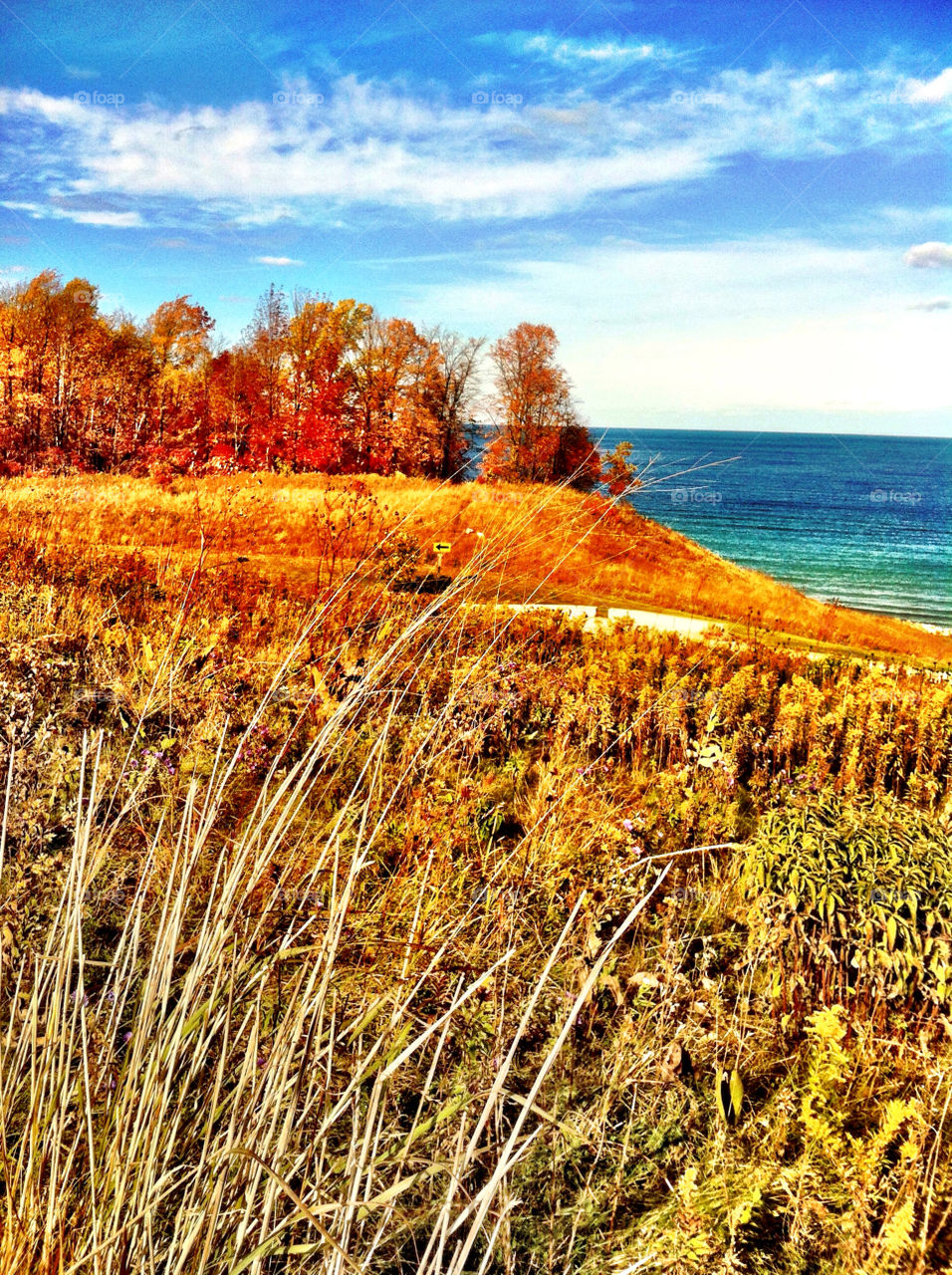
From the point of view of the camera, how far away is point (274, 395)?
99.9 feet

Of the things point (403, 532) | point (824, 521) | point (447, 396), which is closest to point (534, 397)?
point (447, 396)

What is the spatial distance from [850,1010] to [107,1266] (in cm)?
232

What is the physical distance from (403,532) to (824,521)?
66.3 metres

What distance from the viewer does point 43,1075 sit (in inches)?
43.6

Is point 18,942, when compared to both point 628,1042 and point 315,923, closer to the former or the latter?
point 315,923

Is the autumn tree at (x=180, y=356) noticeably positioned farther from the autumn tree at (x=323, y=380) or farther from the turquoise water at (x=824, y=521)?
the turquoise water at (x=824, y=521)

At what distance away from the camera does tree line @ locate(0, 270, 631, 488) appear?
1103 inches

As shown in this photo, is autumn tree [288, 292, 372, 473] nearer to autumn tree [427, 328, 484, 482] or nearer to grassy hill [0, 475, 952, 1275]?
autumn tree [427, 328, 484, 482]

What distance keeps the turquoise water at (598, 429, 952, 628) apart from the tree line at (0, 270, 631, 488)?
5.35 meters

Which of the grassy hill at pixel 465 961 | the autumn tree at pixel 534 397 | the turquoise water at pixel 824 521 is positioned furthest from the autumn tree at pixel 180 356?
the grassy hill at pixel 465 961

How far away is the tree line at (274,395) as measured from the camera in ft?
91.9

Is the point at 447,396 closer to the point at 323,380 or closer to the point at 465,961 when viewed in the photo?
the point at 323,380

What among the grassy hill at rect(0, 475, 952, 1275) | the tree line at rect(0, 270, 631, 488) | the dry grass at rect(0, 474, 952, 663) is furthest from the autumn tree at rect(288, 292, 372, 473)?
the grassy hill at rect(0, 475, 952, 1275)

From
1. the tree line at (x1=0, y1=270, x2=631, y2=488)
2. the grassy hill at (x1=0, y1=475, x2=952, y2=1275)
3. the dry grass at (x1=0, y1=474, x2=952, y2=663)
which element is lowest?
the grassy hill at (x1=0, y1=475, x2=952, y2=1275)
